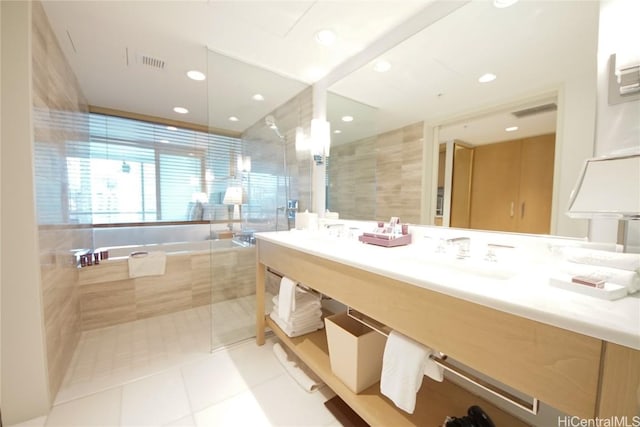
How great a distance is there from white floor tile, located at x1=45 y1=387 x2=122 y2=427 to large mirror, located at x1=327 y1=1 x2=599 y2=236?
181 centimetres

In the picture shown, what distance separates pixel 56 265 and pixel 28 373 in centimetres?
57

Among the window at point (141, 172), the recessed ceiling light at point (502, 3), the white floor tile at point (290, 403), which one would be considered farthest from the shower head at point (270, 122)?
the white floor tile at point (290, 403)

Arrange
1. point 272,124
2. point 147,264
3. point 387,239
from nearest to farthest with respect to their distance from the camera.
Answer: point 387,239 < point 147,264 < point 272,124

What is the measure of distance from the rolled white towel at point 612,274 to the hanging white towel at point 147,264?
274cm

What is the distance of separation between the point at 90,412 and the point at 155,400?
0.30 meters

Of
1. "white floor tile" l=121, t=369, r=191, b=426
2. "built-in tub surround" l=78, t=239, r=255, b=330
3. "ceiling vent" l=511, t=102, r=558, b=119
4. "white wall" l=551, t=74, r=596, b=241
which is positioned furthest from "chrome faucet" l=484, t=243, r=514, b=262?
"built-in tub surround" l=78, t=239, r=255, b=330

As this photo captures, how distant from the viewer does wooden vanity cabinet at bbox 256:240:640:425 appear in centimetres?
43

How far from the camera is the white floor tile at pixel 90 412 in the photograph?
1.17 metres

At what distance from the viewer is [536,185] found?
0.95m

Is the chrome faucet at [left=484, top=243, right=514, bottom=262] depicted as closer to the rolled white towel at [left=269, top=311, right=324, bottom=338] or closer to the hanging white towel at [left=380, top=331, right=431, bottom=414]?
the hanging white towel at [left=380, top=331, right=431, bottom=414]

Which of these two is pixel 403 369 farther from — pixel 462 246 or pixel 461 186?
pixel 461 186

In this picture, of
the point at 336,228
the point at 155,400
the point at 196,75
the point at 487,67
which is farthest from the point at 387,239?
the point at 196,75

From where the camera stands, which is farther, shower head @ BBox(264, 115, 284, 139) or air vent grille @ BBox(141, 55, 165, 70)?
shower head @ BBox(264, 115, 284, 139)

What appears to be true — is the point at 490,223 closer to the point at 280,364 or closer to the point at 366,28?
the point at 366,28
